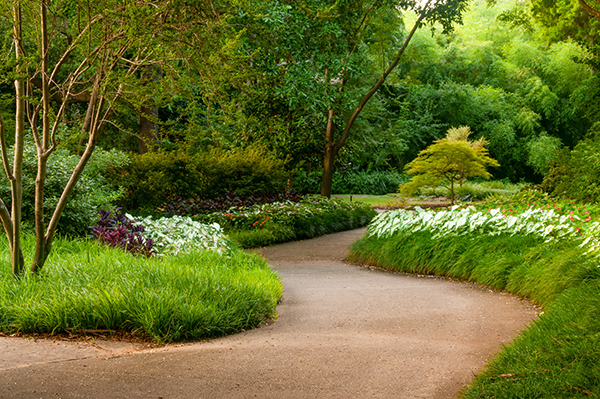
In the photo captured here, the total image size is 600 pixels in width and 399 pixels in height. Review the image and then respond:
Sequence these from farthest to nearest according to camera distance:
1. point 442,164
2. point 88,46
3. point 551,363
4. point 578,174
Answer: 1. point 442,164
2. point 578,174
3. point 88,46
4. point 551,363

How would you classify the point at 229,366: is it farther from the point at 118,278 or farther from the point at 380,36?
the point at 380,36

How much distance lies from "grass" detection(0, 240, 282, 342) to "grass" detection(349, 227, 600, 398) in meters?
2.15

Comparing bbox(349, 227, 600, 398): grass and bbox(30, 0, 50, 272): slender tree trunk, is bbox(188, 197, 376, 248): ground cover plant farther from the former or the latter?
bbox(30, 0, 50, 272): slender tree trunk

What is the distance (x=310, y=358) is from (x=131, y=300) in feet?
5.06

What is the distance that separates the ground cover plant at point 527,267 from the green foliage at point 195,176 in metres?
5.14

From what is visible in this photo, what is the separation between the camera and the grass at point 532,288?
281 centimetres

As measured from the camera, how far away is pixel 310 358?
355 cm

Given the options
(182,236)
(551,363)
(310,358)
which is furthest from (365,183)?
(551,363)

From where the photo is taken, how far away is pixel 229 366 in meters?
3.37

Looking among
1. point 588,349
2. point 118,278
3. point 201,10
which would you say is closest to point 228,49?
point 201,10

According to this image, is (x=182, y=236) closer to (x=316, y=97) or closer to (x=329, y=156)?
(x=316, y=97)

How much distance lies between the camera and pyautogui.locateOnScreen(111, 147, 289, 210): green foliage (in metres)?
11.6

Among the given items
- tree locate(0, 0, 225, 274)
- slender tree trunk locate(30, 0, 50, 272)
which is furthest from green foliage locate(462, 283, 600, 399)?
slender tree trunk locate(30, 0, 50, 272)

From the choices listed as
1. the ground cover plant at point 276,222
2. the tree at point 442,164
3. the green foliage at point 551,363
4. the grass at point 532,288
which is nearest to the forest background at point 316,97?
the ground cover plant at point 276,222
